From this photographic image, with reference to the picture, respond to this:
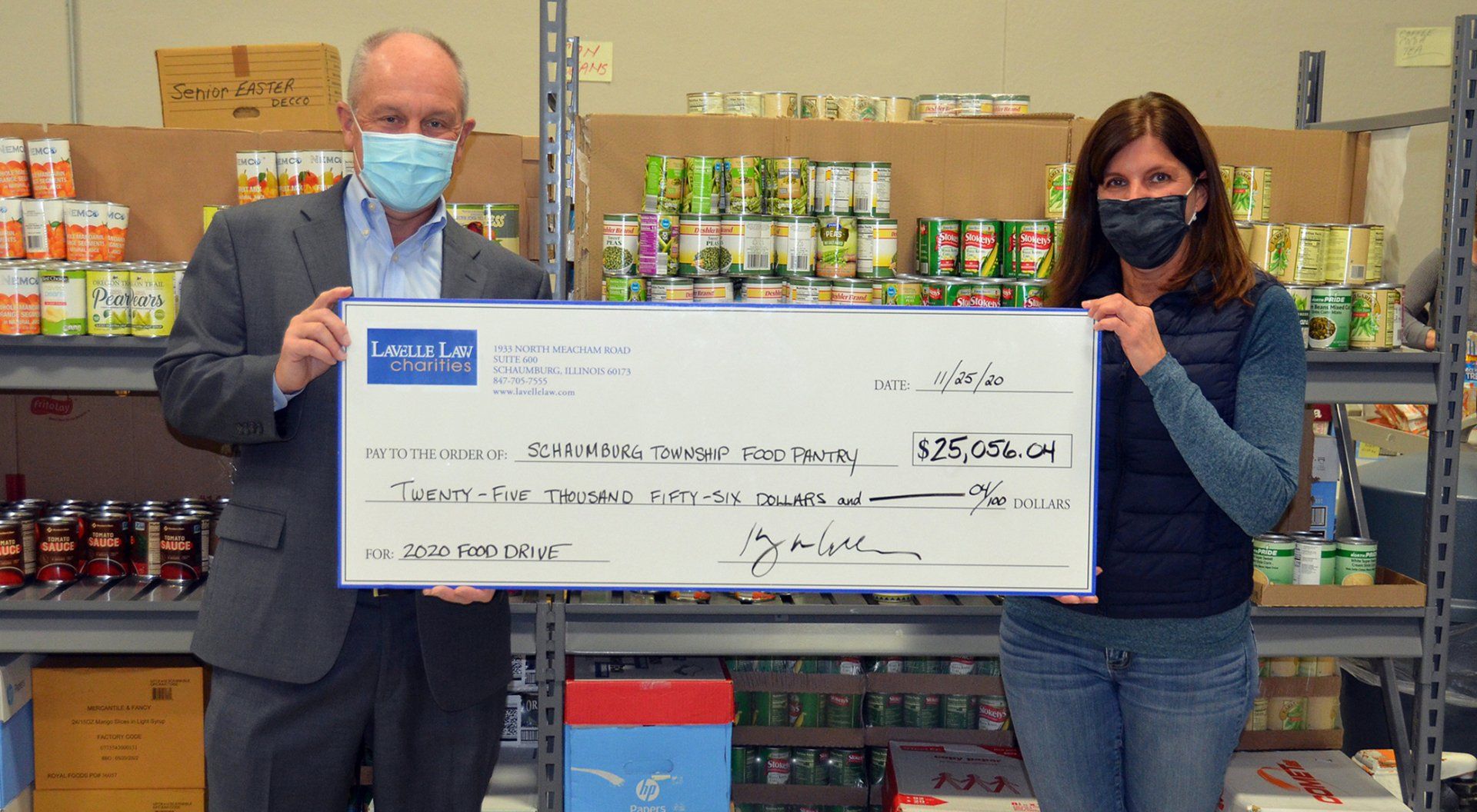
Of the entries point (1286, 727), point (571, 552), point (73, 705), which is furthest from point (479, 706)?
point (1286, 727)

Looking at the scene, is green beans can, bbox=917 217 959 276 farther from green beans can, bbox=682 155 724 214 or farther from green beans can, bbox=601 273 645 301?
green beans can, bbox=601 273 645 301

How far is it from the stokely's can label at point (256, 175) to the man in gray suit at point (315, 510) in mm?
1016

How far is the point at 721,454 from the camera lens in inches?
66.9

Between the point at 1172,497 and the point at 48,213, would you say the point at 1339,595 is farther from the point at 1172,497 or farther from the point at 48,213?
the point at 48,213

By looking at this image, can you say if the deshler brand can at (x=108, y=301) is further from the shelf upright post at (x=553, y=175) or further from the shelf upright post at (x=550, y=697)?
the shelf upright post at (x=550, y=697)

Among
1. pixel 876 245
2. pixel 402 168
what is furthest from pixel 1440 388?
pixel 402 168

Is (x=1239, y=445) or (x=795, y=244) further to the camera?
(x=795, y=244)

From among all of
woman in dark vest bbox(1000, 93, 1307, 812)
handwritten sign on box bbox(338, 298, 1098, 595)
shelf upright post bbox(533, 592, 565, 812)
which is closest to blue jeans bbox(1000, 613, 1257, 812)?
woman in dark vest bbox(1000, 93, 1307, 812)

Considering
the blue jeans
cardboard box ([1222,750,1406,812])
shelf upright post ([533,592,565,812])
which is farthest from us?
cardboard box ([1222,750,1406,812])

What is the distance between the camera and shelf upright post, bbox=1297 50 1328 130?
10.7 ft

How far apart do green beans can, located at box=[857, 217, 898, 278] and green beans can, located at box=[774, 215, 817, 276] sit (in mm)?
123

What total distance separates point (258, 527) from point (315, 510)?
0.27 feet

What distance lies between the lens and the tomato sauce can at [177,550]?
2631 mm
